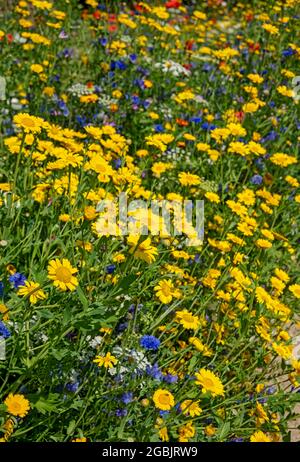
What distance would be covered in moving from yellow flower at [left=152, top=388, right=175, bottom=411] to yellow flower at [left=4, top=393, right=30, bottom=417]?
0.48m

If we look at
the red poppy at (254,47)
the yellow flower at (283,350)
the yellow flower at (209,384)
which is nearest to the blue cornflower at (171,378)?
the yellow flower at (209,384)

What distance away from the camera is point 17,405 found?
204 cm

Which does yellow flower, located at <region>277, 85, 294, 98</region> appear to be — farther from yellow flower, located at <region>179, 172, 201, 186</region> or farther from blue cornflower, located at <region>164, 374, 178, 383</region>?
blue cornflower, located at <region>164, 374, 178, 383</region>

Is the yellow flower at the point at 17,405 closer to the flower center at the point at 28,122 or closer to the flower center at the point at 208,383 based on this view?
the flower center at the point at 208,383

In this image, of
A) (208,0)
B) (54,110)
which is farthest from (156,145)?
(208,0)

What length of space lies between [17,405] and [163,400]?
0.55 metres

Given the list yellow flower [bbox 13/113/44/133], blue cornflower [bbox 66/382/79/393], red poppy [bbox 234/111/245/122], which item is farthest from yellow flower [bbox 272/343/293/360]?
red poppy [bbox 234/111/245/122]

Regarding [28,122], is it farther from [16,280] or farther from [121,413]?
[121,413]

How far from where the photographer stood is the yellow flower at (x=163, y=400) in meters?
2.20

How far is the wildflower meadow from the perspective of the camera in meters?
2.22

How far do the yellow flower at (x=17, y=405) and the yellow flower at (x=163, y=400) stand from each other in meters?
0.48

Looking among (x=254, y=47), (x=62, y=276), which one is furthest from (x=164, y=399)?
(x=254, y=47)
